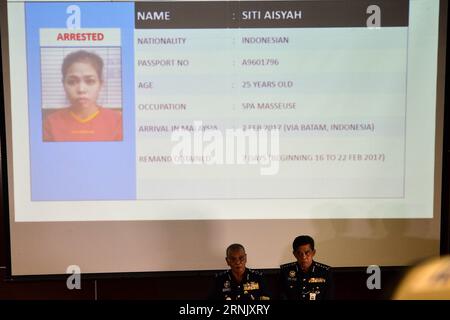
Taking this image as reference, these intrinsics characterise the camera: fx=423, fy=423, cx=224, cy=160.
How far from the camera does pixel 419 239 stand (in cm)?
266

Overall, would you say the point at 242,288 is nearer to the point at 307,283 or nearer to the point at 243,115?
the point at 307,283

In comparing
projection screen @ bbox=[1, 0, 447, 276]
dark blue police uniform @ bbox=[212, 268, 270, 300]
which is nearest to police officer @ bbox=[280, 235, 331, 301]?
dark blue police uniform @ bbox=[212, 268, 270, 300]

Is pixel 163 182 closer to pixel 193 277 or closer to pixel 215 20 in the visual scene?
pixel 193 277

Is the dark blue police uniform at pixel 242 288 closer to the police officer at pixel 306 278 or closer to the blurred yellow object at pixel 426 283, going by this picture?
the police officer at pixel 306 278

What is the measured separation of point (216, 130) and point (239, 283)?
35.8 inches

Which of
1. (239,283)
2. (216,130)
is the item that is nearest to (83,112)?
(216,130)

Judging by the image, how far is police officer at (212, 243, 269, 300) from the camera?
2273 mm

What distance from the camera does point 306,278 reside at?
92.0 inches

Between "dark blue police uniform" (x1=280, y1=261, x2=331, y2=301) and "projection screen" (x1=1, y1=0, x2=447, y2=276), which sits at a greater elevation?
"projection screen" (x1=1, y1=0, x2=447, y2=276)

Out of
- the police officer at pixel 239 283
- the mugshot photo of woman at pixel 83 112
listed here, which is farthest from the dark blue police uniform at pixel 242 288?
the mugshot photo of woman at pixel 83 112

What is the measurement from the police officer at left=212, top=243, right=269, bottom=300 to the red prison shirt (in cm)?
101

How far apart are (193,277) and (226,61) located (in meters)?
1.41

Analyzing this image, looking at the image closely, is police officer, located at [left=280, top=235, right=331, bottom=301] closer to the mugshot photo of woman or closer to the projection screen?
the projection screen

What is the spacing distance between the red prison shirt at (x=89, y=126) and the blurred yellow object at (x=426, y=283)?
2213 mm
